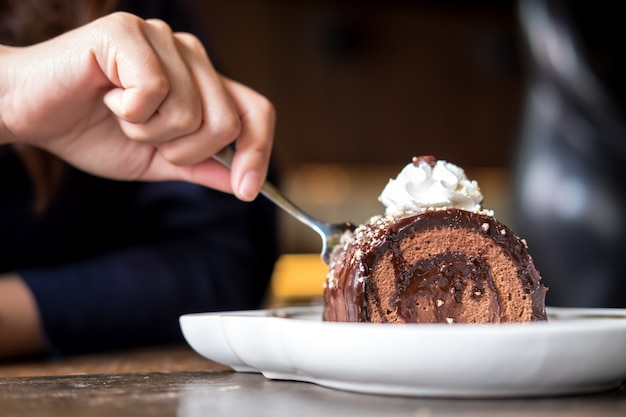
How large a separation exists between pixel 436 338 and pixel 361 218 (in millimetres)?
3891

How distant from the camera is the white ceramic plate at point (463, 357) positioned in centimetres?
50

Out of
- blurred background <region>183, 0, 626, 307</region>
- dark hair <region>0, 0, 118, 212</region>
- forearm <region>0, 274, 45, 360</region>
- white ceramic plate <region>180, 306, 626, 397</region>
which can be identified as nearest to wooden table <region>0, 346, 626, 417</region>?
white ceramic plate <region>180, 306, 626, 397</region>

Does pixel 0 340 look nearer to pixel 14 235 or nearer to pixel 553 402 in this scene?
pixel 14 235

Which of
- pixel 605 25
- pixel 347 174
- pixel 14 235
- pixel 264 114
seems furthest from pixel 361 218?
pixel 264 114

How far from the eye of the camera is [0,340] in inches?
44.0

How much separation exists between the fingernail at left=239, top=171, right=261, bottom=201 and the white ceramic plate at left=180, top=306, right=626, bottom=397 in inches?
9.6

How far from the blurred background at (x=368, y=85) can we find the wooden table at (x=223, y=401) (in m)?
3.34

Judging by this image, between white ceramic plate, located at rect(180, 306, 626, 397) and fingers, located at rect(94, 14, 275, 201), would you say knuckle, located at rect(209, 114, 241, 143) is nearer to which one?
fingers, located at rect(94, 14, 275, 201)

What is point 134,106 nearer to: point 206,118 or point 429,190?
point 206,118

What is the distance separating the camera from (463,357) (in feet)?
1.65

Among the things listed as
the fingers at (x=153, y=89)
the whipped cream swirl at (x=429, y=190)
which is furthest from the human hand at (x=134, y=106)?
the whipped cream swirl at (x=429, y=190)

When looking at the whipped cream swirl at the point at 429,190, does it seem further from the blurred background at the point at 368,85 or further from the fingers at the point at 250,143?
the blurred background at the point at 368,85

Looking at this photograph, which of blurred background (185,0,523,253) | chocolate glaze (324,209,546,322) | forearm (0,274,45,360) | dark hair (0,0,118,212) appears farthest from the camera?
blurred background (185,0,523,253)

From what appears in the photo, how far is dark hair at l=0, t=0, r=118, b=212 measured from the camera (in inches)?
48.7
